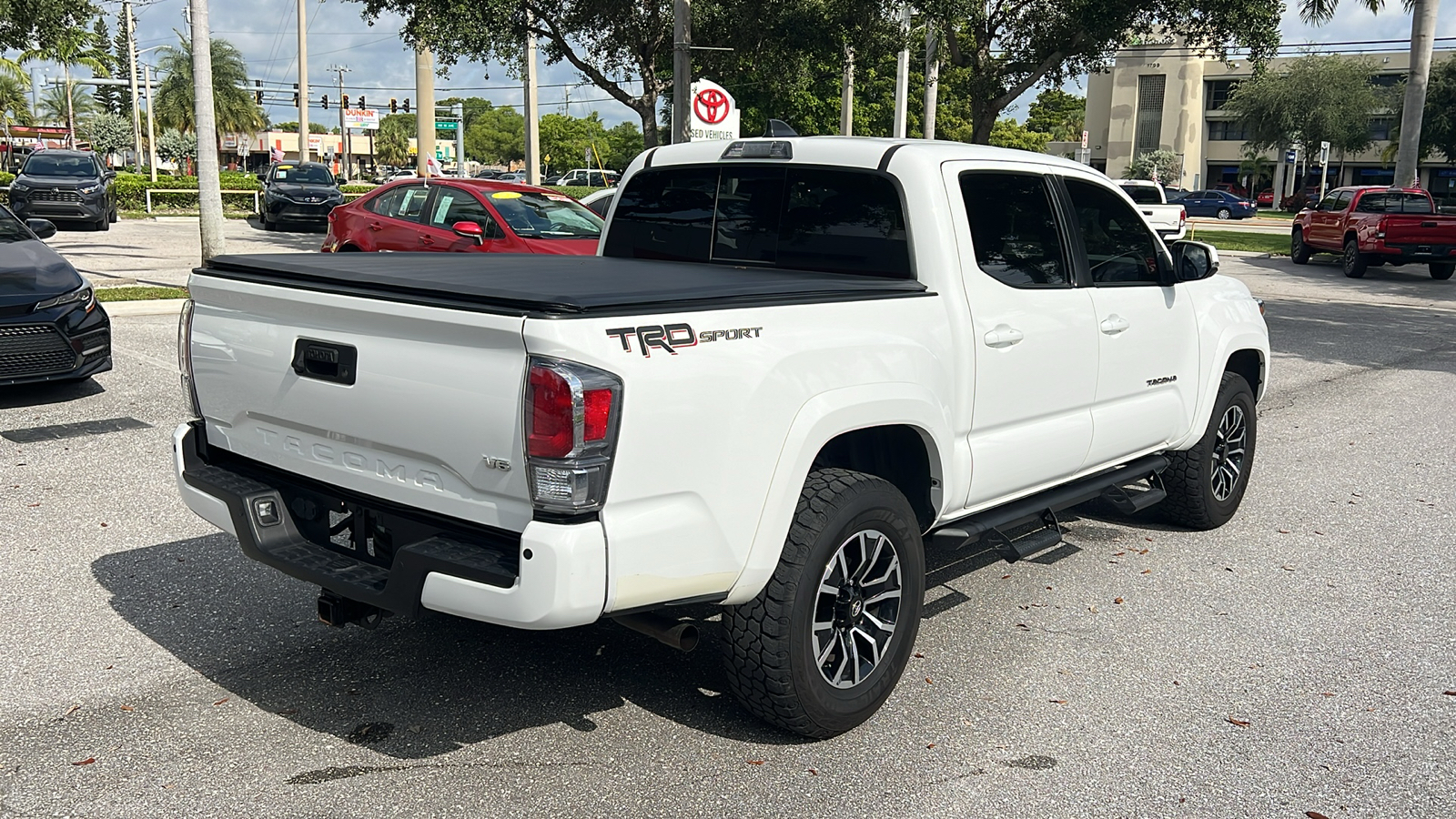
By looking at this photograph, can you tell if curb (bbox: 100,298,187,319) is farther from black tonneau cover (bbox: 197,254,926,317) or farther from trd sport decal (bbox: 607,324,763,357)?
trd sport decal (bbox: 607,324,763,357)

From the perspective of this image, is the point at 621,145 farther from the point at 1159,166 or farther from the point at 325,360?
the point at 325,360

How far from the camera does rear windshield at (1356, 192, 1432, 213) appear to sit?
23.0 metres

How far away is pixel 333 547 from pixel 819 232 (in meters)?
2.14

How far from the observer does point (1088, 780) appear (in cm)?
370

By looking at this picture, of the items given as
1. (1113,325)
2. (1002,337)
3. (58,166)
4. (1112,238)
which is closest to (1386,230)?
(1112,238)

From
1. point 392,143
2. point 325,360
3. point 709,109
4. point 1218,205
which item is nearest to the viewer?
point 325,360

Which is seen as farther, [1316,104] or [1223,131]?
[1223,131]

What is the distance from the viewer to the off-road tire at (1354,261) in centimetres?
2347

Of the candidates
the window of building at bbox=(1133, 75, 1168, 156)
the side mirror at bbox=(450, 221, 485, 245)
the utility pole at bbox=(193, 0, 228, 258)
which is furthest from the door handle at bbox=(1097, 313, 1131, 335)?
the window of building at bbox=(1133, 75, 1168, 156)

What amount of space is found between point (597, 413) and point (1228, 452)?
15.2 ft

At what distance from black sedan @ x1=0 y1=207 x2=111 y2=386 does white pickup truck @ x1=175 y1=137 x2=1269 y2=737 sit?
4699 millimetres

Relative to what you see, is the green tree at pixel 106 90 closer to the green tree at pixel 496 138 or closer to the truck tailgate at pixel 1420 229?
the green tree at pixel 496 138

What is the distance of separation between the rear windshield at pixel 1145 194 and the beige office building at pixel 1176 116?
58.2 meters

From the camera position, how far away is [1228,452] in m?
6.57
